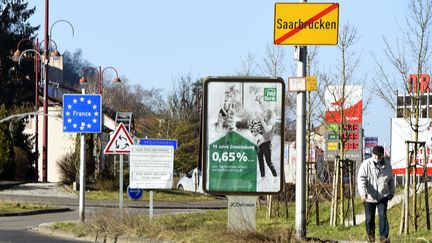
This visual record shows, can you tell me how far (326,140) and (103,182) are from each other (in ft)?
66.8

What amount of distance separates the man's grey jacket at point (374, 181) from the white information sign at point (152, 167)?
6232mm

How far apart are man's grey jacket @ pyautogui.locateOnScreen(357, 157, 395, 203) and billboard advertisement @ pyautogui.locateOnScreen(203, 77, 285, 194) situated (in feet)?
5.05

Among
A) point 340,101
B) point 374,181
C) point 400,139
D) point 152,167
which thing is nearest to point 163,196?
point 340,101

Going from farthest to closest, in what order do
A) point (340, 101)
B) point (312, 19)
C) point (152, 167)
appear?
point (340, 101) → point (152, 167) → point (312, 19)

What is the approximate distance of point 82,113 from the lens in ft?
70.9

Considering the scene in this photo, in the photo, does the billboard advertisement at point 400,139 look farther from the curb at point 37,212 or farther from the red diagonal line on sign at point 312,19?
the curb at point 37,212

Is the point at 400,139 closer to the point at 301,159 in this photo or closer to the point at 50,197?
the point at 301,159

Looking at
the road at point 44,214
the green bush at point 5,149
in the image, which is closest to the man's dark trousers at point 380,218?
the road at point 44,214

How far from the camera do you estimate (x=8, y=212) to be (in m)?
30.8

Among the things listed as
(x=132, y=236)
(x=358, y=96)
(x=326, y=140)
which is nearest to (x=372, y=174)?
(x=132, y=236)

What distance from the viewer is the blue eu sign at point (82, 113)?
21484 millimetres

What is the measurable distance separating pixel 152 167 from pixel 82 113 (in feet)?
9.12

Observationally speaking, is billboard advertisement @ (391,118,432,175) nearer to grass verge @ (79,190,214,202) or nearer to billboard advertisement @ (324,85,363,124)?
billboard advertisement @ (324,85,363,124)

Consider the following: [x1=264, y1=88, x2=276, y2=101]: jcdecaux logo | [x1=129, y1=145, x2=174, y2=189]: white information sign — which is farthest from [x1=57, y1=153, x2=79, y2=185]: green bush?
[x1=264, y1=88, x2=276, y2=101]: jcdecaux logo
